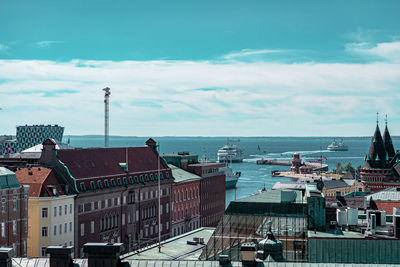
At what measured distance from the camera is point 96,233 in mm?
87438

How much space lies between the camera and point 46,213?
79125 mm

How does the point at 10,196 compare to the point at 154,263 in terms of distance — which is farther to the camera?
the point at 10,196

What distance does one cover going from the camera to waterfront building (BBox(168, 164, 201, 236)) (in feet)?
373

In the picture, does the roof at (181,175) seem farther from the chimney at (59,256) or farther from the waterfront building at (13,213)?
the chimney at (59,256)

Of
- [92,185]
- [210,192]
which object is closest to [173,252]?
[92,185]

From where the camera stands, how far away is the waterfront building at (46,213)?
3100 inches

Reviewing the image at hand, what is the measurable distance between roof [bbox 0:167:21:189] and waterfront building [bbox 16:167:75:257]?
217 inches

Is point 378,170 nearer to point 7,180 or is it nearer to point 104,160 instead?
point 104,160

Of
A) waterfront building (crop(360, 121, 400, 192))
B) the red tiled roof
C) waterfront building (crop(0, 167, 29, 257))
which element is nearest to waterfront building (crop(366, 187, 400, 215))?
the red tiled roof

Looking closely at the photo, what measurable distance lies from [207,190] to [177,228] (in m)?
18.7

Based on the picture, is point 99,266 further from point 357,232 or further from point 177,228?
point 177,228

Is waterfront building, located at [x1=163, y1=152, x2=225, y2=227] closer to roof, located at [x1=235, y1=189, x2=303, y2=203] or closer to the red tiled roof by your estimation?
the red tiled roof

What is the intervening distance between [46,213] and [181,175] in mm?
44919

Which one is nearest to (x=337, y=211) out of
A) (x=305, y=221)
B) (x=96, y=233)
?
(x=305, y=221)
